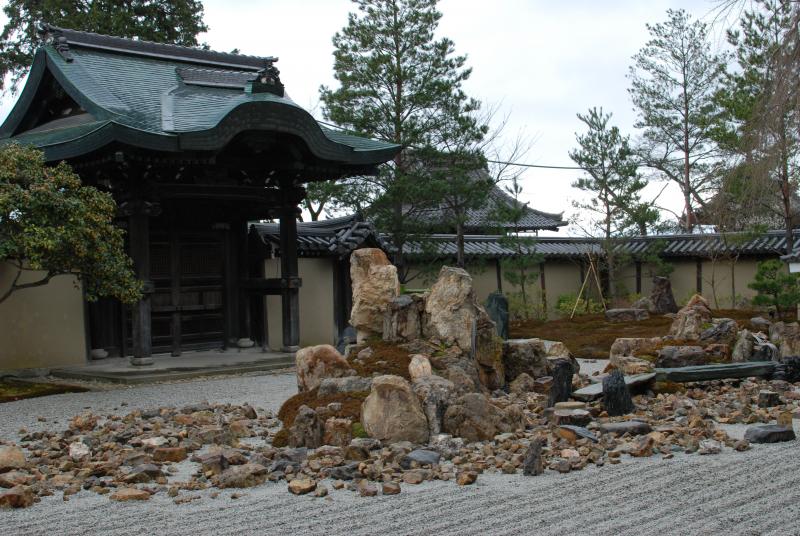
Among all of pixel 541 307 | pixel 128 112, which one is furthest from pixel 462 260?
pixel 128 112

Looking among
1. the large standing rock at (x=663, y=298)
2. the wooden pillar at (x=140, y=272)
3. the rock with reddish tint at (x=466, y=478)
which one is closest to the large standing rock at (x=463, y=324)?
the rock with reddish tint at (x=466, y=478)

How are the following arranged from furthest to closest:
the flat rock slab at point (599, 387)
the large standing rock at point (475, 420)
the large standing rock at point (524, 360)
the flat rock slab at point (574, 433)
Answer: the large standing rock at point (524, 360) → the flat rock slab at point (599, 387) → the large standing rock at point (475, 420) → the flat rock slab at point (574, 433)

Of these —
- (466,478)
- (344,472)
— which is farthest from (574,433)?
(344,472)

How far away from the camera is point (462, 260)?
2014 centimetres

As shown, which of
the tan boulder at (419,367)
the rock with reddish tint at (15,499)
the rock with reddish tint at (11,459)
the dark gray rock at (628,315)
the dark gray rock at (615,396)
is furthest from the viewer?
the dark gray rock at (628,315)

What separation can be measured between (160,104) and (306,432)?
8095 millimetres

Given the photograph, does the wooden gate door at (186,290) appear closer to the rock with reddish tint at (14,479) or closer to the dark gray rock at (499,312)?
the dark gray rock at (499,312)

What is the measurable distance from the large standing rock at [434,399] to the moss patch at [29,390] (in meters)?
5.90

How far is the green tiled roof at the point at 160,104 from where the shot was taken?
38.1 ft

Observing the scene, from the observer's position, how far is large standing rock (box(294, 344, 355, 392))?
8438 mm

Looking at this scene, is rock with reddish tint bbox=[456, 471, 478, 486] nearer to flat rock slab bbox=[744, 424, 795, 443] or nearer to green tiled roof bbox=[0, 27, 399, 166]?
flat rock slab bbox=[744, 424, 795, 443]

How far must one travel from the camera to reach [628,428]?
6.61 meters

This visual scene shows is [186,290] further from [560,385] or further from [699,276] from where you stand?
[699,276]

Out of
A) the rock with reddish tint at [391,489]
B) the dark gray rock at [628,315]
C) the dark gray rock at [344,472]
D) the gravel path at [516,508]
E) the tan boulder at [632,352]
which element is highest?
the dark gray rock at [628,315]
